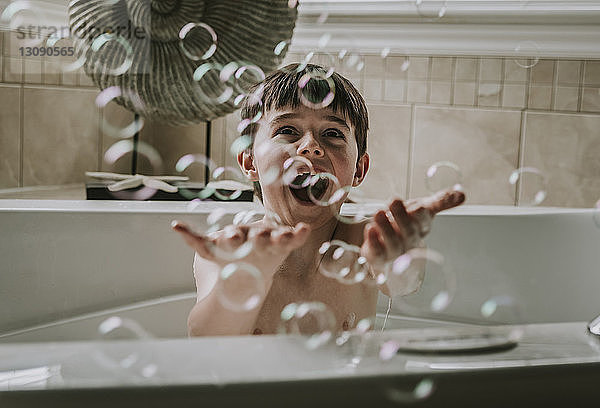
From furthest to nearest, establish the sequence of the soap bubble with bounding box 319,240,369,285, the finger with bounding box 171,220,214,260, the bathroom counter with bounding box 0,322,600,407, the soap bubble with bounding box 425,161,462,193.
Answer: the soap bubble with bounding box 425,161,462,193 < the soap bubble with bounding box 319,240,369,285 < the finger with bounding box 171,220,214,260 < the bathroom counter with bounding box 0,322,600,407

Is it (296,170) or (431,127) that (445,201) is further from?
(431,127)

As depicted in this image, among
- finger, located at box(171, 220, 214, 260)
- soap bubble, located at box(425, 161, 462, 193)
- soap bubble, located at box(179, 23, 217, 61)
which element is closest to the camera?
finger, located at box(171, 220, 214, 260)

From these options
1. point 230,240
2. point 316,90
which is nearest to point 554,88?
point 316,90

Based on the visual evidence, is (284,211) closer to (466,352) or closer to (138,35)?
(466,352)

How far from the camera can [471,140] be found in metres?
1.50

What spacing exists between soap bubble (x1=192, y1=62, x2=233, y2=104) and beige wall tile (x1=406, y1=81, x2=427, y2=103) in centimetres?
44

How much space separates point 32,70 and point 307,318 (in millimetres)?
917

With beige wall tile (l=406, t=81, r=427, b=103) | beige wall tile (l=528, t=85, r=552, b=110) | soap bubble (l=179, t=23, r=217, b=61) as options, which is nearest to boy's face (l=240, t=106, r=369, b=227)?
soap bubble (l=179, t=23, r=217, b=61)

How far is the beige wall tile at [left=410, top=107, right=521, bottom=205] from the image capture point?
148 cm

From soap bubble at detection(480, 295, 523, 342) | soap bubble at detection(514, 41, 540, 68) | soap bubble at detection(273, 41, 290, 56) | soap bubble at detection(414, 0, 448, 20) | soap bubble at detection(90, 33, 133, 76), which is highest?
Answer: soap bubble at detection(414, 0, 448, 20)

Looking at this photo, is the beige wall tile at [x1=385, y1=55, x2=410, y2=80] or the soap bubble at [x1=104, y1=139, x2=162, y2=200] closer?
the soap bubble at [x1=104, y1=139, x2=162, y2=200]

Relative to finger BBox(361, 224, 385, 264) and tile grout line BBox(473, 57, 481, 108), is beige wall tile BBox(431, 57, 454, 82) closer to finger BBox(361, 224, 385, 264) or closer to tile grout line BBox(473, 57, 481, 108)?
tile grout line BBox(473, 57, 481, 108)

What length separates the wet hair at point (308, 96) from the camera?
84cm

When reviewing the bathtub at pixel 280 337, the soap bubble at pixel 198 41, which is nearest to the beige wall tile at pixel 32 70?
the soap bubble at pixel 198 41
